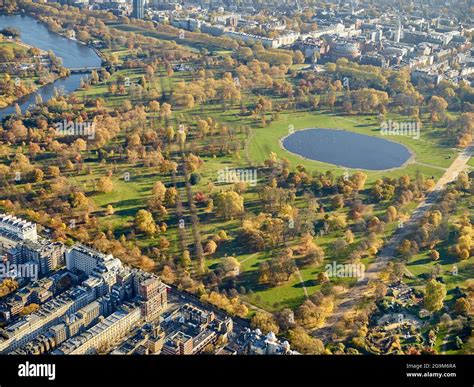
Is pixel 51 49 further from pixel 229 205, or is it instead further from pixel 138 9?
pixel 229 205

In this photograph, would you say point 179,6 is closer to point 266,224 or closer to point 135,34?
point 135,34

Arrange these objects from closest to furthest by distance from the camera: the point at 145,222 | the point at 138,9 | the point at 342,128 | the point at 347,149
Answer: the point at 145,222, the point at 347,149, the point at 342,128, the point at 138,9

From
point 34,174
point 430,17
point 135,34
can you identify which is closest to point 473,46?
point 430,17

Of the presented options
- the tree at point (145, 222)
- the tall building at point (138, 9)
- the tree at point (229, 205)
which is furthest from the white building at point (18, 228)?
the tall building at point (138, 9)

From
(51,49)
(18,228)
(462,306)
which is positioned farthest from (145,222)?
(51,49)

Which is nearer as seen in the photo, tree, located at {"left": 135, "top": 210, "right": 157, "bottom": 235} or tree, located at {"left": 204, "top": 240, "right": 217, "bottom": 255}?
tree, located at {"left": 204, "top": 240, "right": 217, "bottom": 255}

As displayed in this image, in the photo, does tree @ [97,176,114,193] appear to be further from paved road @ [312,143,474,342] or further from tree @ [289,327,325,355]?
tree @ [289,327,325,355]

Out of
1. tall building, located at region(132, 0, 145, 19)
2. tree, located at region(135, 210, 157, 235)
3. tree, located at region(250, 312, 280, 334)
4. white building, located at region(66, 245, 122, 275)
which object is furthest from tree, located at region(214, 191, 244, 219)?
tall building, located at region(132, 0, 145, 19)
